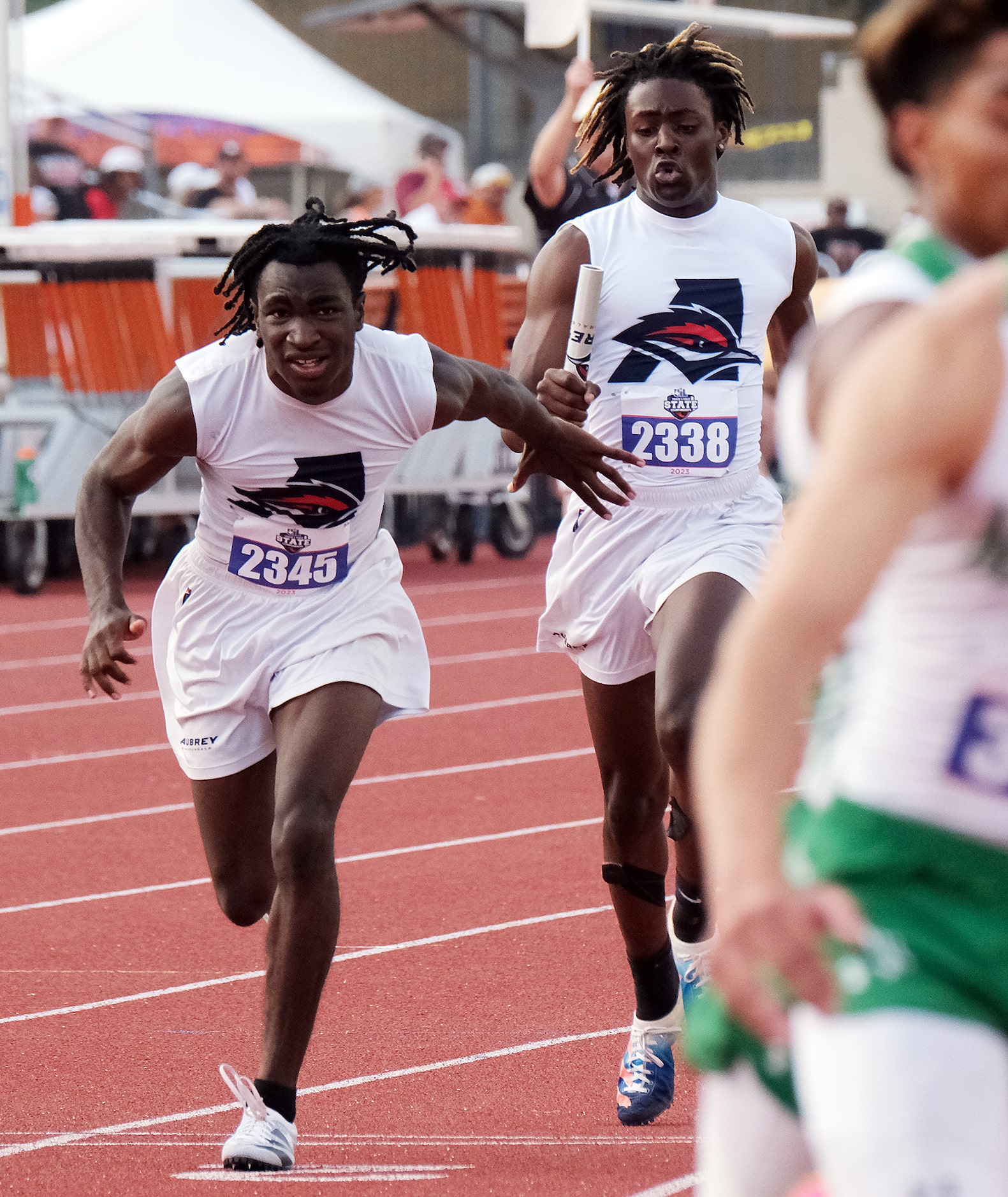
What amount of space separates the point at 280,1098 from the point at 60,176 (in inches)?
604

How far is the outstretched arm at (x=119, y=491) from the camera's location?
4.57m

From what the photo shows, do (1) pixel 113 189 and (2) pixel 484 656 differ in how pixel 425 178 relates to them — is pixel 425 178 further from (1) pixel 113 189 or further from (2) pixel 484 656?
(2) pixel 484 656

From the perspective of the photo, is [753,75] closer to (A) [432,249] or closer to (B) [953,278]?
(A) [432,249]

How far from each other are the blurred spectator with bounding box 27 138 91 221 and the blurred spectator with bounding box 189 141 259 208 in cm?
102

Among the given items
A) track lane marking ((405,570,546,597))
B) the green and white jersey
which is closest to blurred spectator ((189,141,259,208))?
track lane marking ((405,570,546,597))

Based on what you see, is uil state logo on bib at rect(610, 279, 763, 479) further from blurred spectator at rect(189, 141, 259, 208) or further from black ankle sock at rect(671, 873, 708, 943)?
blurred spectator at rect(189, 141, 259, 208)

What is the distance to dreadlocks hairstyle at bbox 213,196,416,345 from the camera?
4.74 m

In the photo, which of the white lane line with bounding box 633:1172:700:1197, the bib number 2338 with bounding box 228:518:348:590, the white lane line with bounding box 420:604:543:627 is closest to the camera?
the white lane line with bounding box 633:1172:700:1197

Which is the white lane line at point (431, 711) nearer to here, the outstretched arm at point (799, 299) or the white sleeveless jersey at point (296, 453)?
the outstretched arm at point (799, 299)

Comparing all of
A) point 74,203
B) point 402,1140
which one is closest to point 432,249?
point 74,203

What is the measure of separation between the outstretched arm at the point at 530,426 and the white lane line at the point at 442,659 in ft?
22.5

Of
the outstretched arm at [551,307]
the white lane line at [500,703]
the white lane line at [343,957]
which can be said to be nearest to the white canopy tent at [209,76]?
the white lane line at [500,703]

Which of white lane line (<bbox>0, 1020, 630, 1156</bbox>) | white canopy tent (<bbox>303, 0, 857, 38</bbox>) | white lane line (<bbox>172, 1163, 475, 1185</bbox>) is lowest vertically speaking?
white lane line (<bbox>0, 1020, 630, 1156</bbox>)

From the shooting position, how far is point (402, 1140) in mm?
4496
